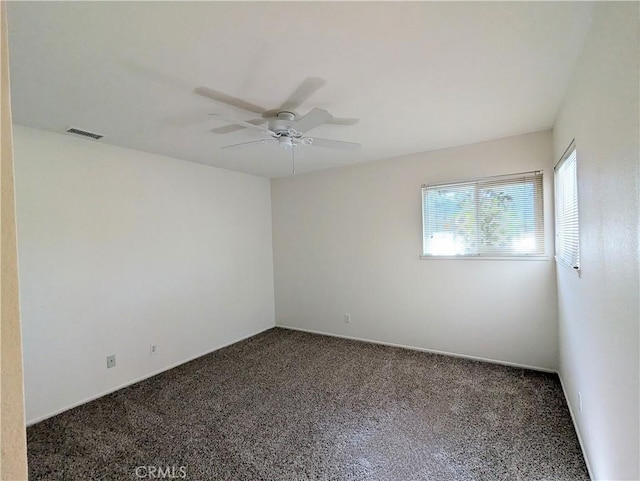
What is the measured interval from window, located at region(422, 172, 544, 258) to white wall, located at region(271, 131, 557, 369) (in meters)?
0.10

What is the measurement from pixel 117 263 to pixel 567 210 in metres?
4.17

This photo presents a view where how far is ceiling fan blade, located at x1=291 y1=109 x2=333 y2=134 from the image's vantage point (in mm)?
1897

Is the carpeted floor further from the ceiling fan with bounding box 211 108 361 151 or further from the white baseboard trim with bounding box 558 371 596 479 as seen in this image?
the ceiling fan with bounding box 211 108 361 151

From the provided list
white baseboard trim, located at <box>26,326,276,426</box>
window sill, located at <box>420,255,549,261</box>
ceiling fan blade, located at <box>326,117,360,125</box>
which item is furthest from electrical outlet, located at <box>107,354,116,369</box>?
Result: window sill, located at <box>420,255,549,261</box>

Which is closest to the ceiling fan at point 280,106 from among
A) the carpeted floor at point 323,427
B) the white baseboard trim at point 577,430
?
the carpeted floor at point 323,427

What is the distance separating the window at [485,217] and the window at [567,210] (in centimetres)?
27

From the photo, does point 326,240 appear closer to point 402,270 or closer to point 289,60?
point 402,270

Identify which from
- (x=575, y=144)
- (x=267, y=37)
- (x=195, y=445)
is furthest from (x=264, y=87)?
(x=195, y=445)

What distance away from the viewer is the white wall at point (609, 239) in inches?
43.6

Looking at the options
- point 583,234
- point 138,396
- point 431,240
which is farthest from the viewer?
point 431,240

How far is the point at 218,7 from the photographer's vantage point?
135 centimetres

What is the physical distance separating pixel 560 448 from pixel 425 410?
35.1 inches

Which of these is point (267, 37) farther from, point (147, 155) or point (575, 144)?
point (147, 155)

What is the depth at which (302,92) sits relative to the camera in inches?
83.3
